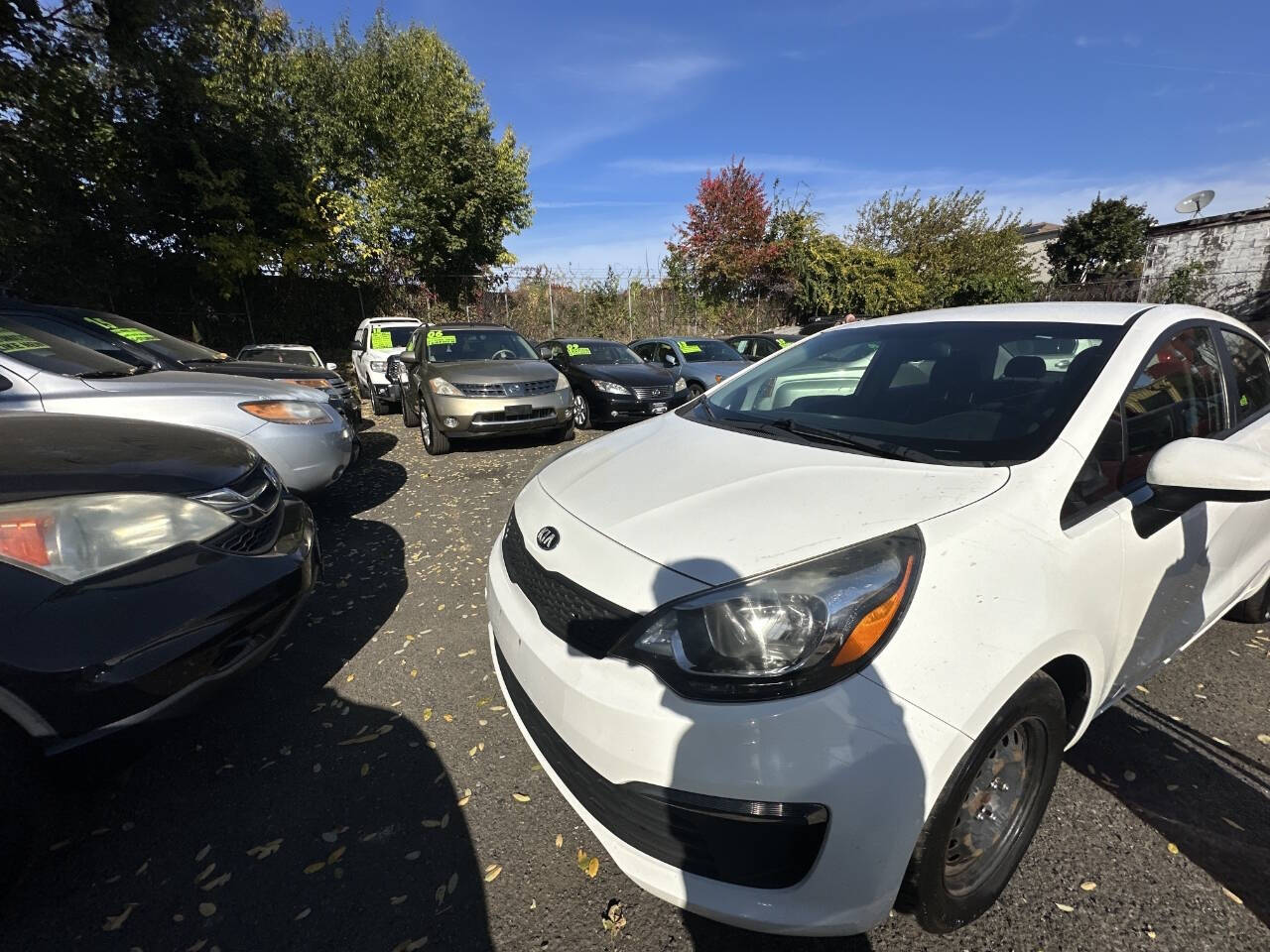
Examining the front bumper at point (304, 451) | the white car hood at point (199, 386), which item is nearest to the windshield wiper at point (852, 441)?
the front bumper at point (304, 451)

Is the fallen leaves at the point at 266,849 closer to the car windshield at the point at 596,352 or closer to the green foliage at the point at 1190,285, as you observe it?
the car windshield at the point at 596,352

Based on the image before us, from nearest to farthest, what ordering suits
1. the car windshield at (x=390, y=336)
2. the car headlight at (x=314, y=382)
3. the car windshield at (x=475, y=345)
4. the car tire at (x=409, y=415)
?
the car headlight at (x=314, y=382) < the car windshield at (x=475, y=345) < the car tire at (x=409, y=415) < the car windshield at (x=390, y=336)

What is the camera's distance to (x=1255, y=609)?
282cm

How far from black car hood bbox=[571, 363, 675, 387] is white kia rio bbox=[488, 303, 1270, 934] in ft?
19.6

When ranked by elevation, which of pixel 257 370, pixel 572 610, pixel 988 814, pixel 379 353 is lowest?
pixel 988 814

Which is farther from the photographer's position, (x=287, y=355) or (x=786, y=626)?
(x=287, y=355)

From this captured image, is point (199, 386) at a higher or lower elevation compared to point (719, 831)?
higher

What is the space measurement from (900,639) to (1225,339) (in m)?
2.46

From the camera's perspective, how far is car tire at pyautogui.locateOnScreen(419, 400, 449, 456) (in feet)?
21.6

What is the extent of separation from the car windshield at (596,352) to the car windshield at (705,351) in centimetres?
113

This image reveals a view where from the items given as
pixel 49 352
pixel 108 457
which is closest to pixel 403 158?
pixel 49 352

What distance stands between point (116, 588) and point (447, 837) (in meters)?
1.27

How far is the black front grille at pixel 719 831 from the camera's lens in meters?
1.15

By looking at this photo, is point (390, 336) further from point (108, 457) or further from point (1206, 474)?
point (1206, 474)
